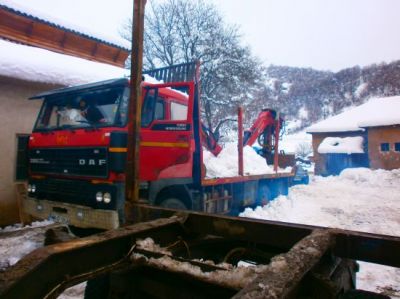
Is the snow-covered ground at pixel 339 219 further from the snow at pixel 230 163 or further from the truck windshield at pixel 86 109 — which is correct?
the truck windshield at pixel 86 109

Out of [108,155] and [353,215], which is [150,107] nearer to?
[108,155]

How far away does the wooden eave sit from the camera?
1020cm

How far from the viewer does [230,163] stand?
7.90 m

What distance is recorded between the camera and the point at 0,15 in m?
10.0

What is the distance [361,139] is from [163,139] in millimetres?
25547

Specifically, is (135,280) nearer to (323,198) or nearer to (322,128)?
(323,198)

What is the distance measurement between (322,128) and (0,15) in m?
25.5

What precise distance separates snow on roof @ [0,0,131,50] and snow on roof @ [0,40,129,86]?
199 cm

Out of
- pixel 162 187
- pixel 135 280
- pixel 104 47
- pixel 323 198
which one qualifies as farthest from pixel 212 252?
pixel 104 47

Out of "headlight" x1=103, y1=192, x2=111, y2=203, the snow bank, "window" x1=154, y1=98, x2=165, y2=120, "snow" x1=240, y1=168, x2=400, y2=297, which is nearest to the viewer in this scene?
"snow" x1=240, y1=168, x2=400, y2=297

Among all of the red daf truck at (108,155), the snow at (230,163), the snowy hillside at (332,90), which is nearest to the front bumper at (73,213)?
the red daf truck at (108,155)

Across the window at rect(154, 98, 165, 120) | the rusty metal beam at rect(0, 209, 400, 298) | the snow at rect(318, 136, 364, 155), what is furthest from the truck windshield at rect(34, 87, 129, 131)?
the snow at rect(318, 136, 364, 155)

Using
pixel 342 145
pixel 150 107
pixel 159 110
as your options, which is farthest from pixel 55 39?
pixel 342 145

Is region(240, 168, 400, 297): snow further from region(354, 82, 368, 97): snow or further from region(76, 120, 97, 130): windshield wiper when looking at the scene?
region(354, 82, 368, 97): snow
